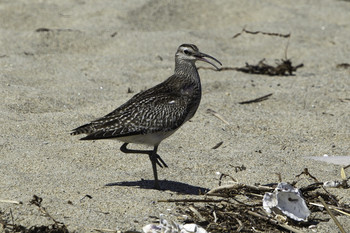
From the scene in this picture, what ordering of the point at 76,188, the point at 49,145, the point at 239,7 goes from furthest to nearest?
the point at 239,7
the point at 49,145
the point at 76,188

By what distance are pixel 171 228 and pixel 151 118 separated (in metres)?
1.76

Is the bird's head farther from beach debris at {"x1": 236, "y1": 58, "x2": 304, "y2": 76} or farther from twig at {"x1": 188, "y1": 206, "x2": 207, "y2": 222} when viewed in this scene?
beach debris at {"x1": 236, "y1": 58, "x2": 304, "y2": 76}

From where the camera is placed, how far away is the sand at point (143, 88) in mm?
6102

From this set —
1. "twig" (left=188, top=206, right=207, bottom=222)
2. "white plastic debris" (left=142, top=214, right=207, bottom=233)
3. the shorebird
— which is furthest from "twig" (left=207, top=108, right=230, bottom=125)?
"white plastic debris" (left=142, top=214, right=207, bottom=233)

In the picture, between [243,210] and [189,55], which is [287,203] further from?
[189,55]

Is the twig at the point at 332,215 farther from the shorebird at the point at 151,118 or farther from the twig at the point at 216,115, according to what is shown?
the twig at the point at 216,115

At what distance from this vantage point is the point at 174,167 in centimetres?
693

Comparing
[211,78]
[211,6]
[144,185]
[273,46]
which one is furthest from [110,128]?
[211,6]

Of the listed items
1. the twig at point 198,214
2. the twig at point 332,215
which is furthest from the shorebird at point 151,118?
the twig at point 332,215

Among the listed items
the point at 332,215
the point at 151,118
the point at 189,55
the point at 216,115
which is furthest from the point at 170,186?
the point at 216,115

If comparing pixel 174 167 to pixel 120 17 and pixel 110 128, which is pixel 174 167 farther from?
pixel 120 17

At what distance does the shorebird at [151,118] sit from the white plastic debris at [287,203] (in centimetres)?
132

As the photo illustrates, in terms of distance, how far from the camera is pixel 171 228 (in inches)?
197

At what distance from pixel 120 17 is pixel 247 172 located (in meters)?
A: 6.52
